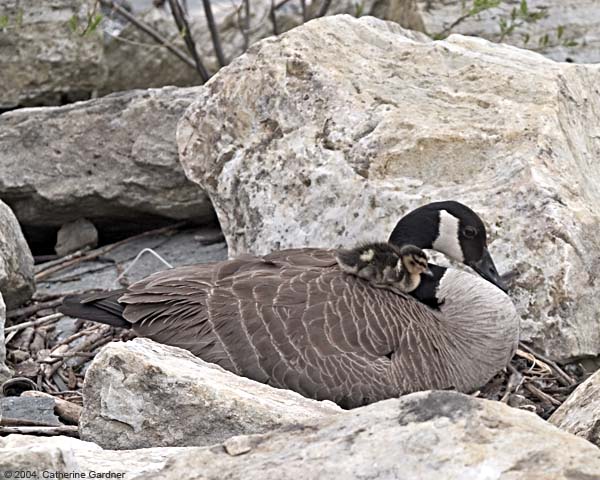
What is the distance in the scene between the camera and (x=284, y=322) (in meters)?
5.22

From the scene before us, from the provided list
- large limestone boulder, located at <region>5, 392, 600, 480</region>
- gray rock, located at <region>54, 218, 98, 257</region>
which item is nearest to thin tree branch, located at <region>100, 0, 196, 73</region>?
gray rock, located at <region>54, 218, 98, 257</region>

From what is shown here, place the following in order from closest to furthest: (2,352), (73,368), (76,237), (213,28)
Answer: (2,352)
(73,368)
(76,237)
(213,28)

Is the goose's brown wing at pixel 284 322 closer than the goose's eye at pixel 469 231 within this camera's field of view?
Yes

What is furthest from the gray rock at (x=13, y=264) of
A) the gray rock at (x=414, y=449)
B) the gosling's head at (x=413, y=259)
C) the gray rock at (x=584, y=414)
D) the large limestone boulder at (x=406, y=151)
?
the gray rock at (x=414, y=449)

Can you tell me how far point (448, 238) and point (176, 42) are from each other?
485cm

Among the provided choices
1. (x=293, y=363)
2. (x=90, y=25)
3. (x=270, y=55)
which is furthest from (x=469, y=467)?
(x=90, y=25)

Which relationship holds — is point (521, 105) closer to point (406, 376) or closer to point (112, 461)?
point (406, 376)

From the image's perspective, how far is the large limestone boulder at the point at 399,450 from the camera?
9.83 ft

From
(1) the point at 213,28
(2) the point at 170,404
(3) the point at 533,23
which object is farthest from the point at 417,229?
(3) the point at 533,23

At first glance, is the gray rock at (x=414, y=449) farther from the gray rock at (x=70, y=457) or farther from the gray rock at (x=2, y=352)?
the gray rock at (x=2, y=352)

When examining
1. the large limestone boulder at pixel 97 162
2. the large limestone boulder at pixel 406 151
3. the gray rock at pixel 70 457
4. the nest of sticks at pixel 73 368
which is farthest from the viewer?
the large limestone boulder at pixel 97 162

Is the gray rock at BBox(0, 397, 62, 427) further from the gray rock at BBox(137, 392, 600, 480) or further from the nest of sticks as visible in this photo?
the gray rock at BBox(137, 392, 600, 480)

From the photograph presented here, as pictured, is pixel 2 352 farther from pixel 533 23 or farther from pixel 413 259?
pixel 533 23

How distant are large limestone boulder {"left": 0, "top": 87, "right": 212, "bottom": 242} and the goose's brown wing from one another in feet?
5.61
